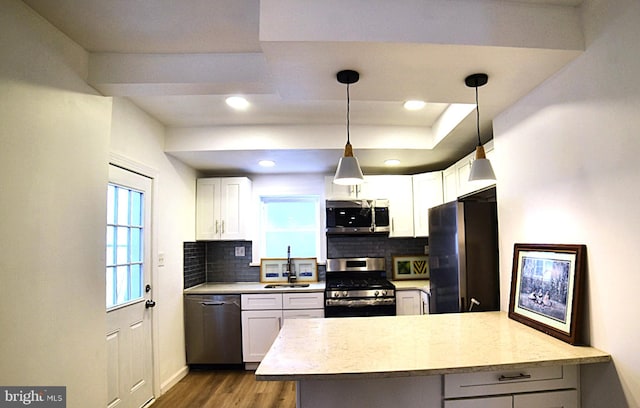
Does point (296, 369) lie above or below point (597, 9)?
below

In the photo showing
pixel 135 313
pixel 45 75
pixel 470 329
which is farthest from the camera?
pixel 135 313

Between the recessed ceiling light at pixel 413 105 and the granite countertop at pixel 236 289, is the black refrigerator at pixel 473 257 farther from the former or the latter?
the granite countertop at pixel 236 289

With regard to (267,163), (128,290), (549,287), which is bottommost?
(128,290)

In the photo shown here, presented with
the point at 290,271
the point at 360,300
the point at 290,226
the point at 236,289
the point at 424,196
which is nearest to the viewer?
the point at 360,300

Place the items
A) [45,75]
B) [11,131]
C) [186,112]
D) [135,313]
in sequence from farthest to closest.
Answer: [186,112] < [135,313] < [45,75] < [11,131]

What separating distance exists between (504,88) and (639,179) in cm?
83

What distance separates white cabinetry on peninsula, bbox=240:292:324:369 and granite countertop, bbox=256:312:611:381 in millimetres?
1634

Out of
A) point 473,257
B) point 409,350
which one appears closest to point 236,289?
point 473,257

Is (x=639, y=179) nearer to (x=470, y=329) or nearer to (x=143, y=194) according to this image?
(x=470, y=329)

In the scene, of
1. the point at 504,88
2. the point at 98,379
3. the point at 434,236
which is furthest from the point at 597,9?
the point at 98,379

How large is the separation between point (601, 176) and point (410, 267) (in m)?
2.93

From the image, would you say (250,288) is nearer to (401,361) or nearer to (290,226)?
(290,226)

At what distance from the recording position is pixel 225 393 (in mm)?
3086

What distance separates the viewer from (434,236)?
296cm
